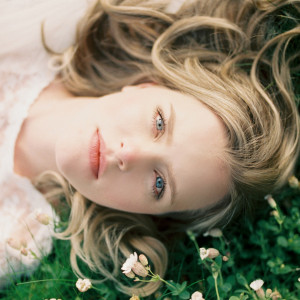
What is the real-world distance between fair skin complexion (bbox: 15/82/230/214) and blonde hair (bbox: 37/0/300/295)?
112 millimetres

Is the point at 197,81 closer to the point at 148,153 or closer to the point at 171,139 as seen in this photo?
the point at 171,139

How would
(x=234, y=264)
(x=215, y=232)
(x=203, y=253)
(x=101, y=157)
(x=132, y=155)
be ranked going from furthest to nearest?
(x=234, y=264), (x=215, y=232), (x=101, y=157), (x=132, y=155), (x=203, y=253)

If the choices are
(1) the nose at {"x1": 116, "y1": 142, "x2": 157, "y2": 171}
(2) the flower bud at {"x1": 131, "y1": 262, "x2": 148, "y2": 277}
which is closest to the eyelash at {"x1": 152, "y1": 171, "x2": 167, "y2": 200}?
(1) the nose at {"x1": 116, "y1": 142, "x2": 157, "y2": 171}

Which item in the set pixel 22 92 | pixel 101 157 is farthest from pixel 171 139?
pixel 22 92

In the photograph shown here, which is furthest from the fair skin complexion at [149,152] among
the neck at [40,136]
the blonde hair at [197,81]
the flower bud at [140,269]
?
the flower bud at [140,269]

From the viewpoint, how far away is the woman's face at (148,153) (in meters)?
2.10

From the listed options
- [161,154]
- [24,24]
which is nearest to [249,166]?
[161,154]

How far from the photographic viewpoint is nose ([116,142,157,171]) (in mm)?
2061

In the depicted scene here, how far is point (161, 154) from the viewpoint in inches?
82.2

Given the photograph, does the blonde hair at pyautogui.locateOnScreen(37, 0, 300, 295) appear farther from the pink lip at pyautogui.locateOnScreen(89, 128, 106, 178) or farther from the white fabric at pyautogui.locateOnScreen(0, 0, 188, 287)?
the pink lip at pyautogui.locateOnScreen(89, 128, 106, 178)

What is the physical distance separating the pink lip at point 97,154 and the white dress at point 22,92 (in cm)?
59

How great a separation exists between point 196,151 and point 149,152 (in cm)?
24

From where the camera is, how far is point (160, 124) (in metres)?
2.14

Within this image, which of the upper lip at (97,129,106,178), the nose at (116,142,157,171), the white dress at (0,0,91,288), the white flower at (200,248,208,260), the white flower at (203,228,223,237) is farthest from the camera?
the white dress at (0,0,91,288)
